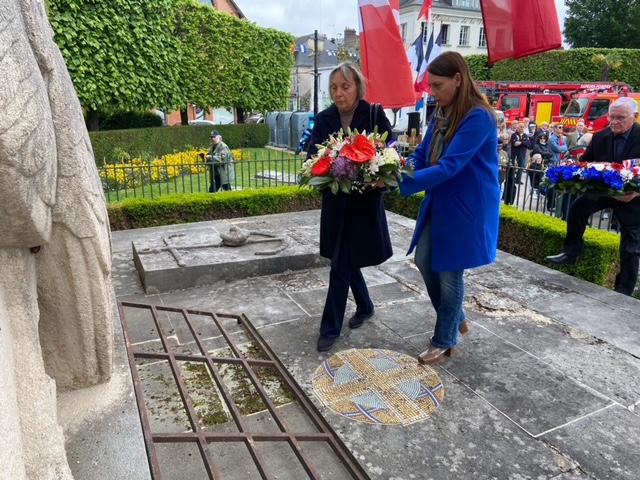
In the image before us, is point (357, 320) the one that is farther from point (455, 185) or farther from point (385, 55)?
point (385, 55)

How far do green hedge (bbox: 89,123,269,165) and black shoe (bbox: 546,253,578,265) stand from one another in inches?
409

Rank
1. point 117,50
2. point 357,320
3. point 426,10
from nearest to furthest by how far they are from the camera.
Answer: point 357,320 → point 426,10 → point 117,50

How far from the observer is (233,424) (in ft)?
8.35

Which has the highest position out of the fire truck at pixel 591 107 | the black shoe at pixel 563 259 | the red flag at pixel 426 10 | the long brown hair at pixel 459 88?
the red flag at pixel 426 10

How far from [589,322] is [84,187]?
374 centimetres

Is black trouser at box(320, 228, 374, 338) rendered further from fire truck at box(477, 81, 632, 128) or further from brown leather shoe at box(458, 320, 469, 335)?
fire truck at box(477, 81, 632, 128)

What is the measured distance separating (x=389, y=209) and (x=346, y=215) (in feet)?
16.1

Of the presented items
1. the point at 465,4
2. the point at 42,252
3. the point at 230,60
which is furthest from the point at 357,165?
the point at 465,4

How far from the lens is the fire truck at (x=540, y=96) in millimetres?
19703

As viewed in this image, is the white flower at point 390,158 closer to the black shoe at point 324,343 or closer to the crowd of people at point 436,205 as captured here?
the crowd of people at point 436,205

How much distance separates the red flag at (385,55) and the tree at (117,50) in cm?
864

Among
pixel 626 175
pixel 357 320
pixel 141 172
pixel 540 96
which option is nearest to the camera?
pixel 357 320

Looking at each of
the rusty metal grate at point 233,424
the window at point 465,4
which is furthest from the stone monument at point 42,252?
the window at point 465,4

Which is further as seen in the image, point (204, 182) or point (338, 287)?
point (204, 182)
